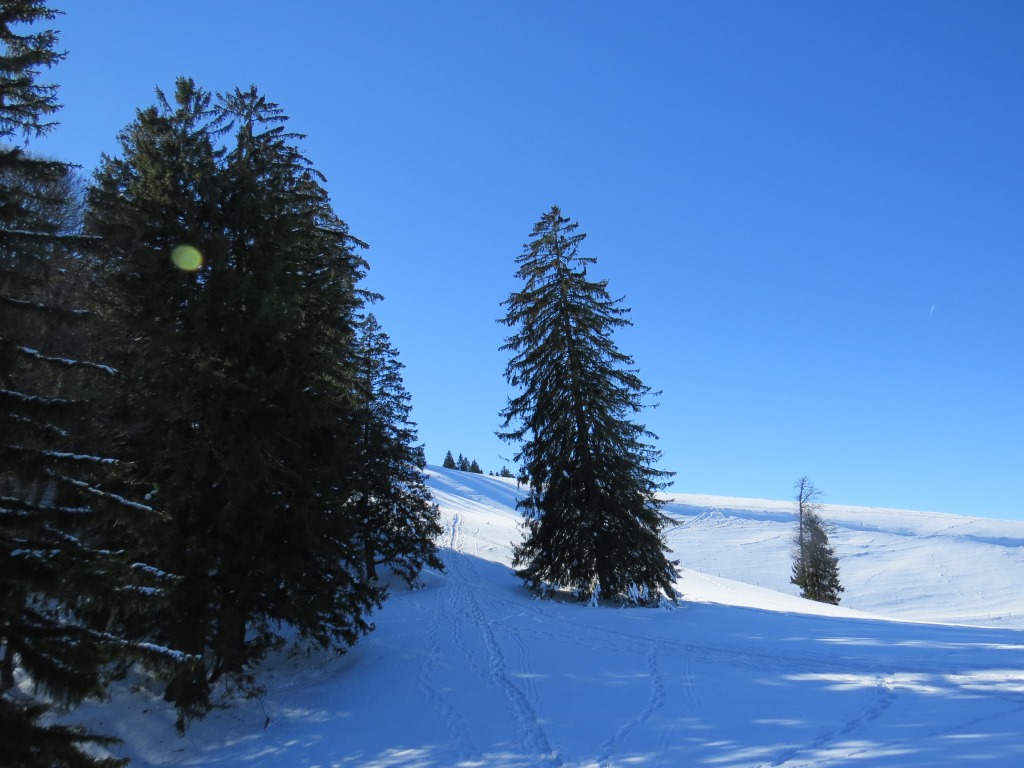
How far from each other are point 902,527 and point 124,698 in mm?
78045

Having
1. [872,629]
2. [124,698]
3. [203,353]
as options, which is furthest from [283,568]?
[872,629]

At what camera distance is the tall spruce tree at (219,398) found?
9.97 metres

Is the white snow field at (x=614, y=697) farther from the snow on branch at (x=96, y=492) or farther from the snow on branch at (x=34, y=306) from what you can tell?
the snow on branch at (x=34, y=306)

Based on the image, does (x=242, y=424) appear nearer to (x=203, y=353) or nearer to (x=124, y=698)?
(x=203, y=353)

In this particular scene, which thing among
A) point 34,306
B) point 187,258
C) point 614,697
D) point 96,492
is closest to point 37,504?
point 96,492

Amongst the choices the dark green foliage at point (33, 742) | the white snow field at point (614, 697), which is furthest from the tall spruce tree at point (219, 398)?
the dark green foliage at point (33, 742)

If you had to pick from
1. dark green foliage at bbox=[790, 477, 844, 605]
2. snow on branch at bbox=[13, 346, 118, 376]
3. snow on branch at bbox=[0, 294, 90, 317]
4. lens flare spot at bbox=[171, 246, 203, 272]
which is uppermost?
lens flare spot at bbox=[171, 246, 203, 272]

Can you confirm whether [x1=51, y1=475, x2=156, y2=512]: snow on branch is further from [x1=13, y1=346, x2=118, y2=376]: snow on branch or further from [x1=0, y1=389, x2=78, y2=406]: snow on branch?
[x1=13, y1=346, x2=118, y2=376]: snow on branch

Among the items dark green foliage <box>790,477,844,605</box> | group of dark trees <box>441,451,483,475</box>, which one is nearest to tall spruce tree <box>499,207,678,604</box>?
dark green foliage <box>790,477,844,605</box>

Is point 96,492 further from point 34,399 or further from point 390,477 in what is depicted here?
point 390,477

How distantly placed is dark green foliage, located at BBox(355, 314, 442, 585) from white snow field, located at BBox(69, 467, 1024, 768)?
351 cm

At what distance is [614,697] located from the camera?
985 cm

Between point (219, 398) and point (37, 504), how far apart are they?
12.2 ft

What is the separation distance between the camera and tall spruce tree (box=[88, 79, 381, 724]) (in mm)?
9969
